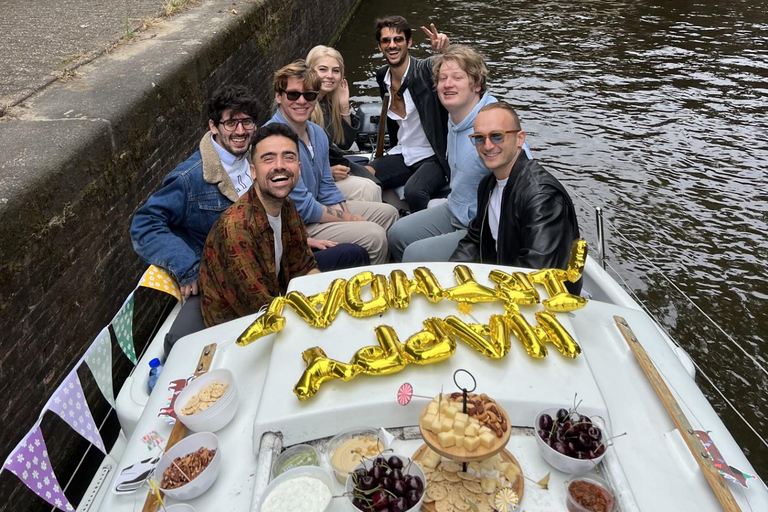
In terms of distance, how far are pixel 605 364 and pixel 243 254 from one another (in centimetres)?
176

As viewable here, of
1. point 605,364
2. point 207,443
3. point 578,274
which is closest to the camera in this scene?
point 207,443

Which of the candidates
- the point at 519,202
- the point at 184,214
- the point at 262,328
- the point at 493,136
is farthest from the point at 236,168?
the point at 519,202

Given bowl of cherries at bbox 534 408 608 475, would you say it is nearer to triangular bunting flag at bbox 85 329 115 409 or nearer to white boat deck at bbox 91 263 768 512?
white boat deck at bbox 91 263 768 512

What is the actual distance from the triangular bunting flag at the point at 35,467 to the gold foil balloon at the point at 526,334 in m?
1.84

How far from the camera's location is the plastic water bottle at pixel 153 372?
8.89 feet

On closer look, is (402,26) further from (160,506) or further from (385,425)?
(160,506)

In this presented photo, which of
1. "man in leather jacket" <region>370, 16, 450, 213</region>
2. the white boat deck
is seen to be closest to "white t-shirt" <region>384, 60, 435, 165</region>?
"man in leather jacket" <region>370, 16, 450, 213</region>

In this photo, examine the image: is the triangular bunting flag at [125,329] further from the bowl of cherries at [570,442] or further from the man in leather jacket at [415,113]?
the man in leather jacket at [415,113]

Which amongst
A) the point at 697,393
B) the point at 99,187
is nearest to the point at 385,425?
the point at 697,393

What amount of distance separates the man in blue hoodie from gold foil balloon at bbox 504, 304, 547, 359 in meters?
1.45

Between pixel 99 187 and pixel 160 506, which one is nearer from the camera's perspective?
pixel 160 506

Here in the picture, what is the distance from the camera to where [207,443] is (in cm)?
191

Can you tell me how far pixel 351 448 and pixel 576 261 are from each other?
1379mm

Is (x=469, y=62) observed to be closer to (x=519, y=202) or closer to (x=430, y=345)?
(x=519, y=202)
